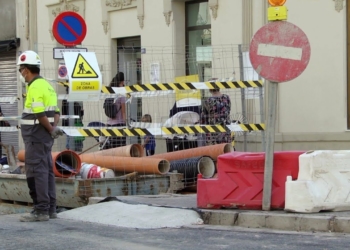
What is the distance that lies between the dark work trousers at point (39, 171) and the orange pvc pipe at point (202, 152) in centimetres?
352

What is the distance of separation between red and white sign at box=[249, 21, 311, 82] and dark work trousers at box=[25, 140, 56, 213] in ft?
8.91

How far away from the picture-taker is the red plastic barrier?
8836mm

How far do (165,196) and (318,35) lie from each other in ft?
18.3

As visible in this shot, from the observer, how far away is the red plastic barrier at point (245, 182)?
8.84 m

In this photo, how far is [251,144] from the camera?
571 inches

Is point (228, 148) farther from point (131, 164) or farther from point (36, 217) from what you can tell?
point (36, 217)

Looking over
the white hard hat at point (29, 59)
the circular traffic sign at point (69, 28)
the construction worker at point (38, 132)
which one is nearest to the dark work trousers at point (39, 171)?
the construction worker at point (38, 132)

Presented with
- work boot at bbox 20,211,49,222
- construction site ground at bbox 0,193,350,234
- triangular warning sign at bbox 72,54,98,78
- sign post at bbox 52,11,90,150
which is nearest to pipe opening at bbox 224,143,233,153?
construction site ground at bbox 0,193,350,234

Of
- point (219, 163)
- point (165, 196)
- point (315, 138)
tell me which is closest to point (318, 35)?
point (315, 138)

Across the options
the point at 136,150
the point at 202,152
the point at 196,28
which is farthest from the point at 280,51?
the point at 196,28

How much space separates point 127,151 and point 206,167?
128 centimetres

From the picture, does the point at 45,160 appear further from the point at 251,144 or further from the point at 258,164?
the point at 251,144

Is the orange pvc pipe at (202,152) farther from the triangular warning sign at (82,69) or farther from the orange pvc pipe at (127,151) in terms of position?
the triangular warning sign at (82,69)

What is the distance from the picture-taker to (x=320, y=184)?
28.0 ft
